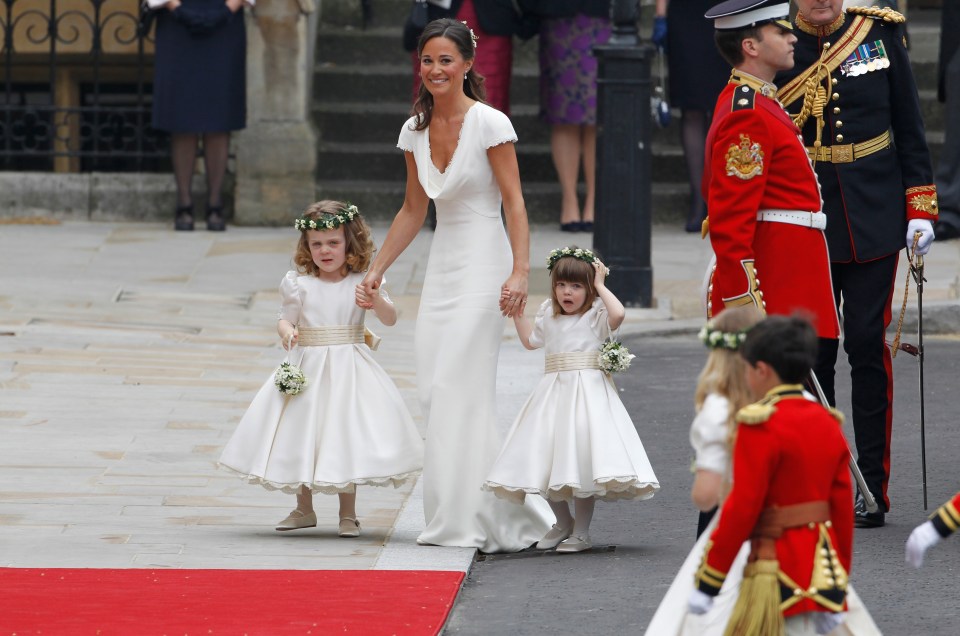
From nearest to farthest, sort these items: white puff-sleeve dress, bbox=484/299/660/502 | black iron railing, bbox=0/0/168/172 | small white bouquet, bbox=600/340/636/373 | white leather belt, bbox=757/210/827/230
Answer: white leather belt, bbox=757/210/827/230, white puff-sleeve dress, bbox=484/299/660/502, small white bouquet, bbox=600/340/636/373, black iron railing, bbox=0/0/168/172

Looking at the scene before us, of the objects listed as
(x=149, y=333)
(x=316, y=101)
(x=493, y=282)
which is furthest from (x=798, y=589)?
(x=316, y=101)

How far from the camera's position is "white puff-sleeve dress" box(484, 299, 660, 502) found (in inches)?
267

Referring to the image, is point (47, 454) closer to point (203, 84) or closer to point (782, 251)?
point (782, 251)

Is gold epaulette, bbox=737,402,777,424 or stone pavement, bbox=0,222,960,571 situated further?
→ stone pavement, bbox=0,222,960,571

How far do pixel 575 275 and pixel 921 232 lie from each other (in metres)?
1.23

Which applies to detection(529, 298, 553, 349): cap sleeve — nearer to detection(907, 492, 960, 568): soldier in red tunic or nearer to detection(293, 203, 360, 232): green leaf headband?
detection(293, 203, 360, 232): green leaf headband

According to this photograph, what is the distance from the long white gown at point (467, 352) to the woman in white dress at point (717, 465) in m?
2.21

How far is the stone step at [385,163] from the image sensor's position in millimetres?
15781

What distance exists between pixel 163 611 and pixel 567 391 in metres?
1.70

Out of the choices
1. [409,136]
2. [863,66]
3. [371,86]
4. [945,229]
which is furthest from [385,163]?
[863,66]

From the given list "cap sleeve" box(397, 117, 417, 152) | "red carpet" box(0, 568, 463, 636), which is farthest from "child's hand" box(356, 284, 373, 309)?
"red carpet" box(0, 568, 463, 636)

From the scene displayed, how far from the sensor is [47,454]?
8469mm

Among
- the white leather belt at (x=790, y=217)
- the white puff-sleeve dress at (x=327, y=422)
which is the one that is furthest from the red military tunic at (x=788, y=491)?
the white puff-sleeve dress at (x=327, y=422)

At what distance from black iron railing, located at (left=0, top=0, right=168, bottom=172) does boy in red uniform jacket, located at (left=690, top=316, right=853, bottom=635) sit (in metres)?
11.3
